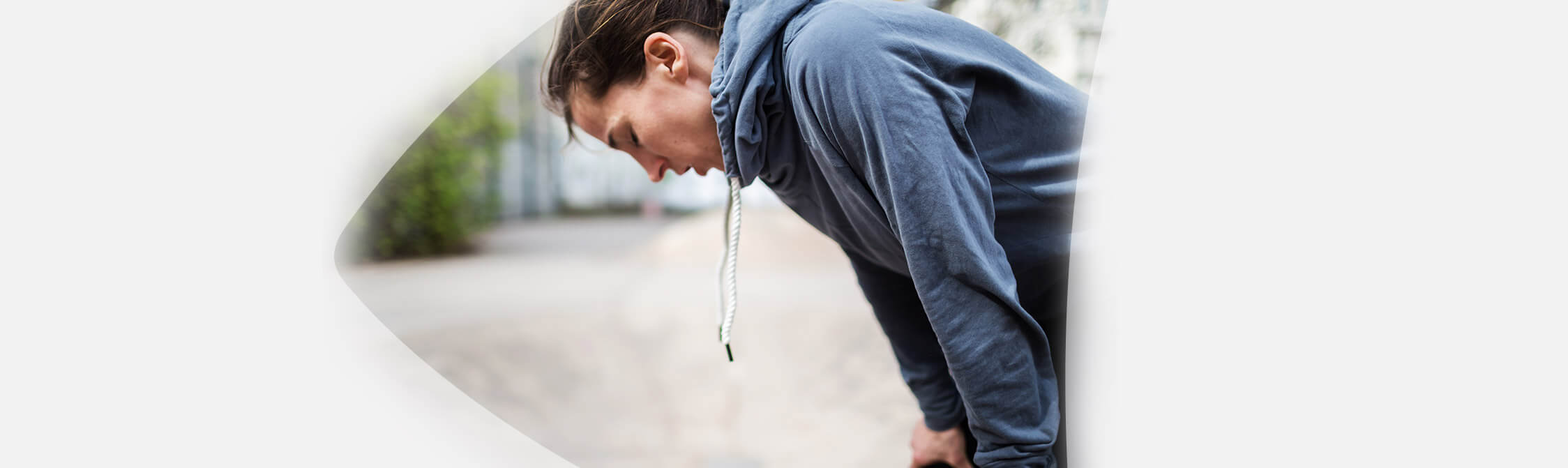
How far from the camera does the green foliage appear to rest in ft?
18.2

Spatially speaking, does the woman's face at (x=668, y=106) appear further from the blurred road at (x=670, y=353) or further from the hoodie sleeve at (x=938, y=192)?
the blurred road at (x=670, y=353)

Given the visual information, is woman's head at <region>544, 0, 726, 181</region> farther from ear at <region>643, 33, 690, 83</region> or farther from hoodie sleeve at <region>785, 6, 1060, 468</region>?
hoodie sleeve at <region>785, 6, 1060, 468</region>

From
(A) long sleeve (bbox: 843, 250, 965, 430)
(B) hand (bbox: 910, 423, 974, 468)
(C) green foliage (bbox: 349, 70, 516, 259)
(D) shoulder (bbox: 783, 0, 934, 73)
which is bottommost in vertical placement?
(C) green foliage (bbox: 349, 70, 516, 259)

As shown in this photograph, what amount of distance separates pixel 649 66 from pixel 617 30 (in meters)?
0.05

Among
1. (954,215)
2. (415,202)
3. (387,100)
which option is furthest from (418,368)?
(415,202)

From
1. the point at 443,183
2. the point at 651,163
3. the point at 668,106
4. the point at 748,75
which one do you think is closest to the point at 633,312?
the point at 443,183

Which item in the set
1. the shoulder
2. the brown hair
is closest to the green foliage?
the brown hair

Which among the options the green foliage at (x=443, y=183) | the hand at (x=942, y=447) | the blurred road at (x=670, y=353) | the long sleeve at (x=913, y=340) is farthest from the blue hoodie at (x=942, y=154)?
the green foliage at (x=443, y=183)

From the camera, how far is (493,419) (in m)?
1.25

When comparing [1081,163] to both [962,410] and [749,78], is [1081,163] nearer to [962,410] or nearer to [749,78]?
[749,78]

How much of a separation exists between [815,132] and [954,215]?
0.14 metres

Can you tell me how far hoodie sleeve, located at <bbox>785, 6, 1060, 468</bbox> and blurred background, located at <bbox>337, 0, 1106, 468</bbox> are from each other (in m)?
0.25

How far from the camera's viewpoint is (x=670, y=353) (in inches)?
132

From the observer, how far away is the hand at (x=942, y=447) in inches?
50.4
